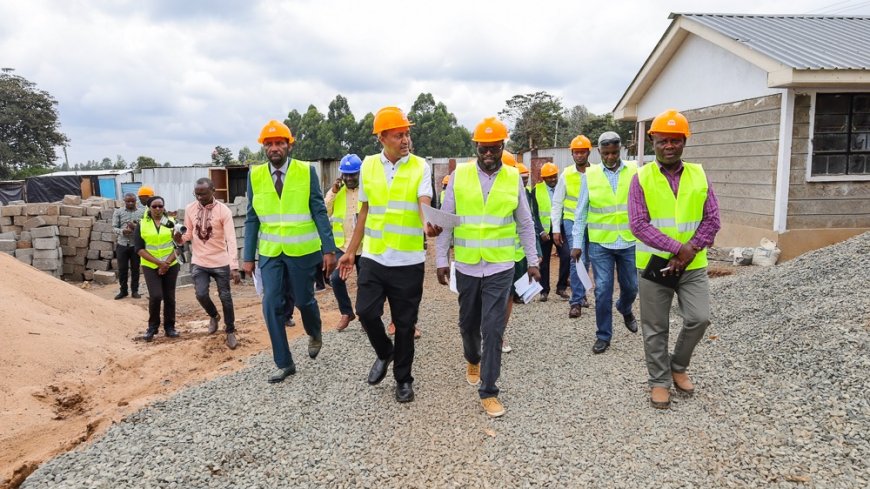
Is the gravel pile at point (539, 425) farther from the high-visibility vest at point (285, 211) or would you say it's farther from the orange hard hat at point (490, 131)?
the orange hard hat at point (490, 131)

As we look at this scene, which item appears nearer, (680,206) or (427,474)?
(427,474)

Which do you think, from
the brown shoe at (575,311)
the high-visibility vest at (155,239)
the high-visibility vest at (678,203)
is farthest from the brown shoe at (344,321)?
the high-visibility vest at (678,203)

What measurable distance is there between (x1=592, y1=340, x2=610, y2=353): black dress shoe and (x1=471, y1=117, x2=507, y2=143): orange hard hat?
2.38 meters

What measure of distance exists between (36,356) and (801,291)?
7.74m

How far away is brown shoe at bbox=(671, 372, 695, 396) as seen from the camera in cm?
411

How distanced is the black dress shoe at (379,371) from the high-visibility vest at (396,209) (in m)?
0.96

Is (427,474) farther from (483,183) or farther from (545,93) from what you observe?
(545,93)

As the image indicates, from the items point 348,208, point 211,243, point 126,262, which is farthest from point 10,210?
point 348,208

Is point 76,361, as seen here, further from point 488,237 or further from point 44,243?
point 44,243

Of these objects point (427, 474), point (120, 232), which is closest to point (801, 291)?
point (427, 474)

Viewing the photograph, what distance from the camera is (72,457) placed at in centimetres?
351

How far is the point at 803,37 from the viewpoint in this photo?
10.7m

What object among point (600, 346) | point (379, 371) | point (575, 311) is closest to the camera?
point (379, 371)

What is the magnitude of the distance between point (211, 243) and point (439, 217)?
3.60m
